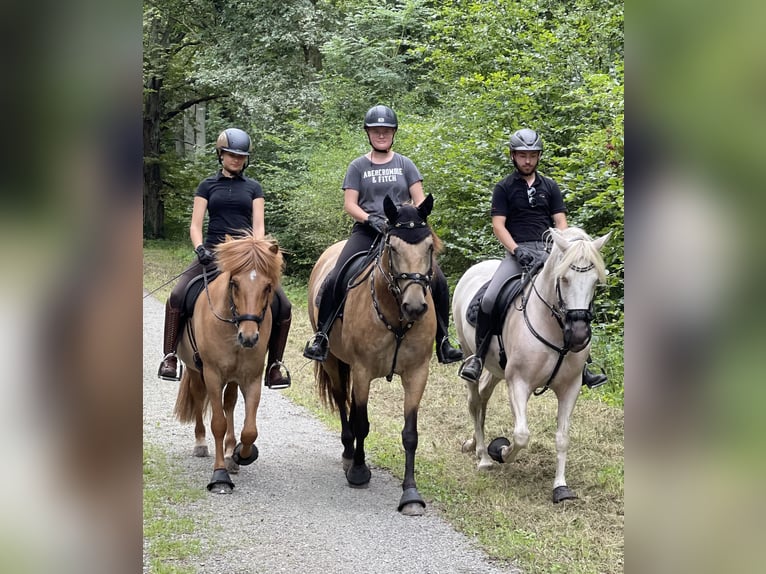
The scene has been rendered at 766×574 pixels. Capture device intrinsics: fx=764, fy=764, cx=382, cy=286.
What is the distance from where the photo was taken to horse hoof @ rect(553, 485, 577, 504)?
5.78m

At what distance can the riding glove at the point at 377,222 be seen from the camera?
19.8 feet

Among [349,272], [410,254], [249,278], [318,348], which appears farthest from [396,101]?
[410,254]

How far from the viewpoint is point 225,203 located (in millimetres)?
6570

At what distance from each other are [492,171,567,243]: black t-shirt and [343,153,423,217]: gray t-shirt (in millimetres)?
760

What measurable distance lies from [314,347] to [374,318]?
624 mm

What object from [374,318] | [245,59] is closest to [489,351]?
[374,318]

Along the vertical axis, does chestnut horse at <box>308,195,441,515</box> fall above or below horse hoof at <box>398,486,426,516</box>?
above

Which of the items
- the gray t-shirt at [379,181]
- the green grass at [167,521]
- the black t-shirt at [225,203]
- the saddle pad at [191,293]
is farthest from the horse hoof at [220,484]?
the gray t-shirt at [379,181]

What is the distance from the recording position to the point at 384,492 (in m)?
6.28

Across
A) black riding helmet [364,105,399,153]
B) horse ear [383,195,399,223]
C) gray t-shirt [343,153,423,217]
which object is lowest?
horse ear [383,195,399,223]

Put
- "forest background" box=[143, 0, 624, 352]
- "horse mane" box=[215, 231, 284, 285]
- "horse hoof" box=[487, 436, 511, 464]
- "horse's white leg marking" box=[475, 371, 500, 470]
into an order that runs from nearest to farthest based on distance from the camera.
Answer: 1. "horse mane" box=[215, 231, 284, 285]
2. "horse hoof" box=[487, 436, 511, 464]
3. "horse's white leg marking" box=[475, 371, 500, 470]
4. "forest background" box=[143, 0, 624, 352]

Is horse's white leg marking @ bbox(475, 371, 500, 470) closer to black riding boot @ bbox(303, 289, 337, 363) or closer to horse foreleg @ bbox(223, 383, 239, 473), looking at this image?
black riding boot @ bbox(303, 289, 337, 363)

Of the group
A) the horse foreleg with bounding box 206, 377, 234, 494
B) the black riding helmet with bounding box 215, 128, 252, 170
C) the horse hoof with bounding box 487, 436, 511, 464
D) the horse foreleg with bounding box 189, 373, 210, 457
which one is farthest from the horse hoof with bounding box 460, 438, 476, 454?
the black riding helmet with bounding box 215, 128, 252, 170

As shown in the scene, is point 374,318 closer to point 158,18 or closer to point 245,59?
point 245,59
